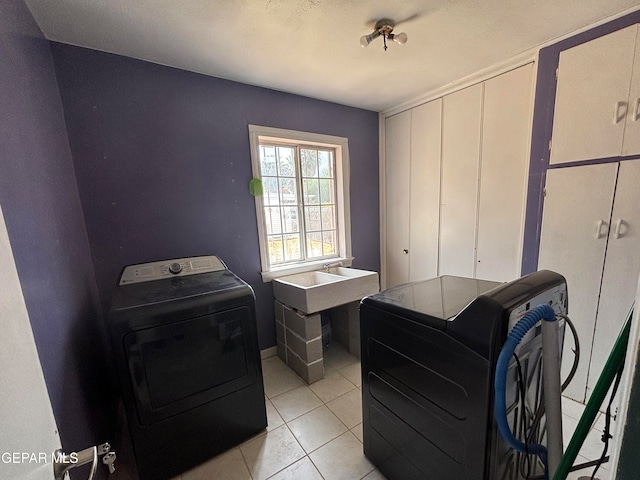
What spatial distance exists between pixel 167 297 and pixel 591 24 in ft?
9.61

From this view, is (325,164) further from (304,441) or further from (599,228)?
(304,441)

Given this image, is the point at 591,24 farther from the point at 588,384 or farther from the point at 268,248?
the point at 268,248

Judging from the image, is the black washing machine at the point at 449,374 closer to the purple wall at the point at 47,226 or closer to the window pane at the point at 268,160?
the purple wall at the point at 47,226

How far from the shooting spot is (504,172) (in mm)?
2143

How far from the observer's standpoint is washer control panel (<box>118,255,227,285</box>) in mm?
1758

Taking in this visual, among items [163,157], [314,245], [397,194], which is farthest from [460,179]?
[163,157]

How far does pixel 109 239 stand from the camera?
1.80 m

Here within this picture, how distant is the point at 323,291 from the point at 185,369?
1062 mm

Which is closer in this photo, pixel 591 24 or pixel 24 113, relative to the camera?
pixel 24 113

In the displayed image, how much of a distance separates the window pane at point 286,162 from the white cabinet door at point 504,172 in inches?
67.6

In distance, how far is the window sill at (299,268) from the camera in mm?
2441

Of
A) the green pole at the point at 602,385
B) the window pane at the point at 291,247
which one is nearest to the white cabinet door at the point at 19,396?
the green pole at the point at 602,385

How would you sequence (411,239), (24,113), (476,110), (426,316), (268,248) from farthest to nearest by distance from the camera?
1. (411,239)
2. (268,248)
3. (476,110)
4. (24,113)
5. (426,316)


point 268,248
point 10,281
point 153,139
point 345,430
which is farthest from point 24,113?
point 345,430
